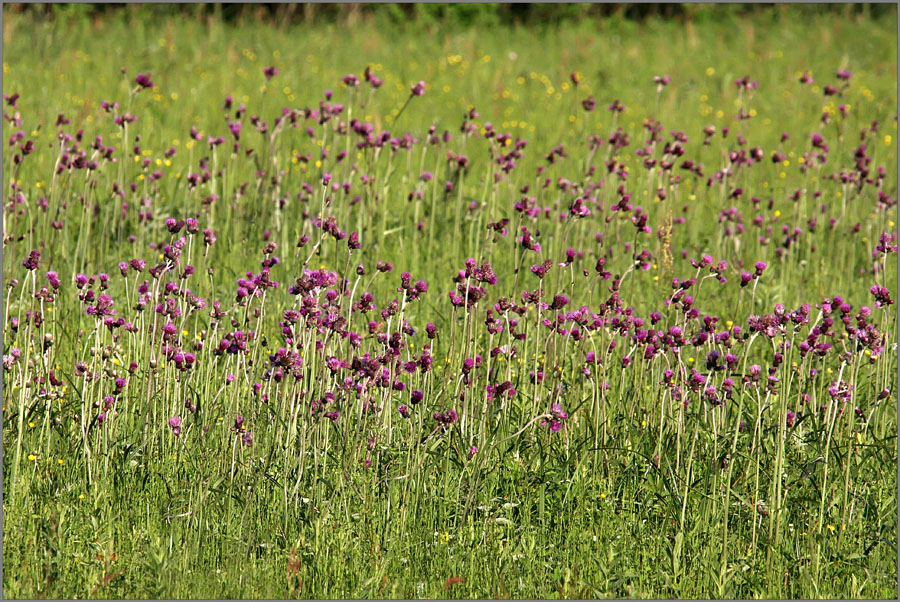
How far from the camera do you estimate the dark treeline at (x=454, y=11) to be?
14406mm

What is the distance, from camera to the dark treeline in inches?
567

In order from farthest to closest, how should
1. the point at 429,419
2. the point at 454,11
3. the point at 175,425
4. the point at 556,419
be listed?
the point at 454,11 < the point at 429,419 < the point at 556,419 < the point at 175,425

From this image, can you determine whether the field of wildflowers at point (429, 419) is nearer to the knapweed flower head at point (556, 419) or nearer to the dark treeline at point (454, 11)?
the knapweed flower head at point (556, 419)

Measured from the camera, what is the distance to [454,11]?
16.3 metres

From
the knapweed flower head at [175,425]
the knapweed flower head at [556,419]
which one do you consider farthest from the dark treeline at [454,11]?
the knapweed flower head at [556,419]

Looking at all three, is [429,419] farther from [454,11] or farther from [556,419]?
[454,11]

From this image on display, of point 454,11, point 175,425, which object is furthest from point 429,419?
point 454,11

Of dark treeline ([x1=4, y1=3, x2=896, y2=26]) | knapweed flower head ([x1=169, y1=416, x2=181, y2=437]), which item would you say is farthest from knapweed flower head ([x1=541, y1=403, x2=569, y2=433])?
dark treeline ([x1=4, y1=3, x2=896, y2=26])

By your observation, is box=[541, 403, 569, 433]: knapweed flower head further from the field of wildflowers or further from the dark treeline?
the dark treeline

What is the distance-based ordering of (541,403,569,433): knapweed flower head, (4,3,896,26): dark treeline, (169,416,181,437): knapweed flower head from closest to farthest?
(169,416,181,437): knapweed flower head → (541,403,569,433): knapweed flower head → (4,3,896,26): dark treeline

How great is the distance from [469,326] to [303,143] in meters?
5.10

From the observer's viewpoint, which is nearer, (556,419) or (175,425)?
(175,425)

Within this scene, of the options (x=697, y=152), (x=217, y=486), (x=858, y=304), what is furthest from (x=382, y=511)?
(x=697, y=152)

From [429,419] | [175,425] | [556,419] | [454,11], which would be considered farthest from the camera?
[454,11]
